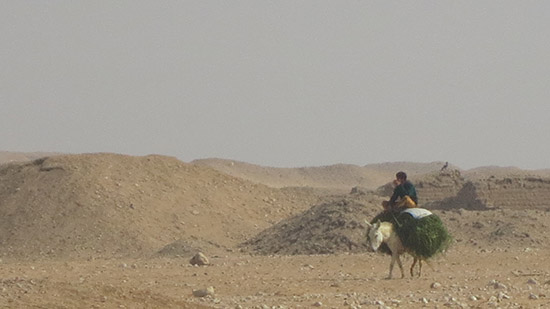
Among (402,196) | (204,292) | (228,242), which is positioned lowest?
(204,292)

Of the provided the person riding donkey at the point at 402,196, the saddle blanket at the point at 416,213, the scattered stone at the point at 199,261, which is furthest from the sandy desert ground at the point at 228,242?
the person riding donkey at the point at 402,196

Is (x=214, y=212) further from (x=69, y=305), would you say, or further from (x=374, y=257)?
(x=69, y=305)

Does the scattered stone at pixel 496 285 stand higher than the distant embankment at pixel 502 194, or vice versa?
the distant embankment at pixel 502 194

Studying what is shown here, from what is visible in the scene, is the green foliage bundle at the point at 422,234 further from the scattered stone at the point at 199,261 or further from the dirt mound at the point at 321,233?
the dirt mound at the point at 321,233

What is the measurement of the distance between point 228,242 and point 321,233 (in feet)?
16.2

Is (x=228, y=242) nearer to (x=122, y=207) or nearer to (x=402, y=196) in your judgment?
(x=122, y=207)

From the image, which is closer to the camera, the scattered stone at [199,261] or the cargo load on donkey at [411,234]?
the cargo load on donkey at [411,234]

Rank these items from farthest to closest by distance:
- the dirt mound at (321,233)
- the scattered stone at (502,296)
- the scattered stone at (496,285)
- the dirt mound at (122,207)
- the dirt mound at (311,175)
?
the dirt mound at (311,175) → the dirt mound at (122,207) → the dirt mound at (321,233) → the scattered stone at (496,285) → the scattered stone at (502,296)

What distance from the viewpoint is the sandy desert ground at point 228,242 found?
14.1 metres

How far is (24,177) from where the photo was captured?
32.6 meters

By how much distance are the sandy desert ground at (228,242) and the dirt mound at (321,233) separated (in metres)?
0.05

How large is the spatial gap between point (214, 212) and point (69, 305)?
1993cm

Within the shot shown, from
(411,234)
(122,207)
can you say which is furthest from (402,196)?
(122,207)

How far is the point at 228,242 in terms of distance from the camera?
29.7 m
